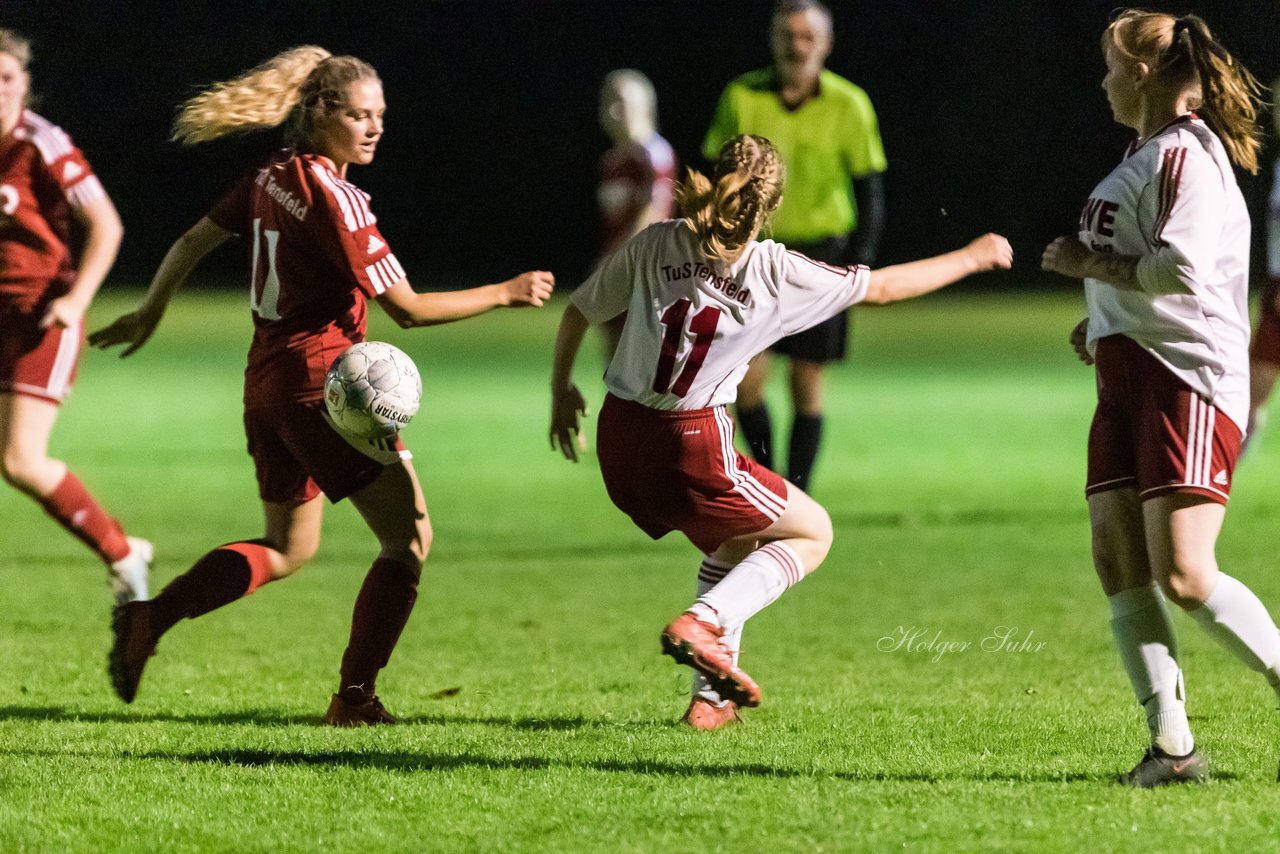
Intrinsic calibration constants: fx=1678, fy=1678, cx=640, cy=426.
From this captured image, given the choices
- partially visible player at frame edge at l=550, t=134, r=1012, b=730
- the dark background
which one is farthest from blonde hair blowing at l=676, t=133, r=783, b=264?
the dark background

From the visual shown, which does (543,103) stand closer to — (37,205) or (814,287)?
(37,205)

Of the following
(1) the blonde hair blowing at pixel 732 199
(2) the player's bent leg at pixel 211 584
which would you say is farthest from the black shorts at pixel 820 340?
(1) the blonde hair blowing at pixel 732 199

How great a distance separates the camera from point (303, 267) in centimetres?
470

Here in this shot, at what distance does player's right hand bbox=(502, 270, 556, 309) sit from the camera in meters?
4.44

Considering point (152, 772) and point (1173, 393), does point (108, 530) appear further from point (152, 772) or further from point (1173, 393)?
point (1173, 393)

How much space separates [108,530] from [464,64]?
2683 cm

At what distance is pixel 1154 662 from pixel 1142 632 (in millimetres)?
76

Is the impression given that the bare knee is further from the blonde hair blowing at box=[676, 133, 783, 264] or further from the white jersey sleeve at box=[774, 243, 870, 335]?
the blonde hair blowing at box=[676, 133, 783, 264]

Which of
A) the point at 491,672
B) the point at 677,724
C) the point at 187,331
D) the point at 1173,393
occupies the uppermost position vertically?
the point at 1173,393

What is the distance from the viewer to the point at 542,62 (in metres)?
32.3

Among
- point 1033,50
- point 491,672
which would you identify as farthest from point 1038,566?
point 1033,50

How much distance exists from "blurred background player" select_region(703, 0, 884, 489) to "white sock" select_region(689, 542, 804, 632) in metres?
3.85

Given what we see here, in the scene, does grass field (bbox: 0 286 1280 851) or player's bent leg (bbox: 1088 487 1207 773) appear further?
player's bent leg (bbox: 1088 487 1207 773)

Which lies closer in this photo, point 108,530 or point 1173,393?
point 1173,393
